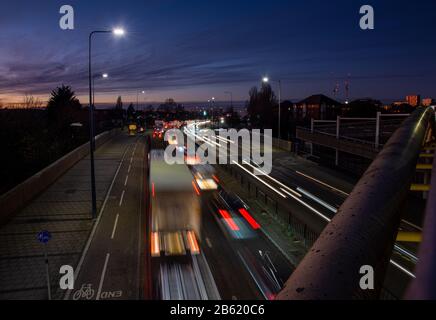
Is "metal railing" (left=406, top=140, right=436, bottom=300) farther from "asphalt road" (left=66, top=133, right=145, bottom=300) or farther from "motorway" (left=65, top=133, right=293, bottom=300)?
"asphalt road" (left=66, top=133, right=145, bottom=300)

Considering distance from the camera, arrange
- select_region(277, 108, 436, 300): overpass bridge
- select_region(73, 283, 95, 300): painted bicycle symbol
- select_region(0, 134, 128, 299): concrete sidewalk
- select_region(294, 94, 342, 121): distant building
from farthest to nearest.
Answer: select_region(294, 94, 342, 121): distant building → select_region(0, 134, 128, 299): concrete sidewalk → select_region(73, 283, 95, 300): painted bicycle symbol → select_region(277, 108, 436, 300): overpass bridge

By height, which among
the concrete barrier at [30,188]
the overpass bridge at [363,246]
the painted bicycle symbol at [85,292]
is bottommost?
the painted bicycle symbol at [85,292]

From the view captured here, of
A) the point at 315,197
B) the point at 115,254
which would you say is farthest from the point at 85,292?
the point at 315,197

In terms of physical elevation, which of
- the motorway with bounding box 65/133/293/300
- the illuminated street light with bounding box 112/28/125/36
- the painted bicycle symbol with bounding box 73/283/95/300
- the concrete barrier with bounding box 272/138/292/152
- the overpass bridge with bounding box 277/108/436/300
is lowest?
the painted bicycle symbol with bounding box 73/283/95/300

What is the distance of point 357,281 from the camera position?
1.80 meters

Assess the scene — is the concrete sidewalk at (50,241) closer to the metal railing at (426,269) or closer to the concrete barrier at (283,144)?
the metal railing at (426,269)

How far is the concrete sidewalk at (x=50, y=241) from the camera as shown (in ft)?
44.1

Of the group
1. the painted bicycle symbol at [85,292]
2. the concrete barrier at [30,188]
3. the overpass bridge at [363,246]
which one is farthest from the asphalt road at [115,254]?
the overpass bridge at [363,246]

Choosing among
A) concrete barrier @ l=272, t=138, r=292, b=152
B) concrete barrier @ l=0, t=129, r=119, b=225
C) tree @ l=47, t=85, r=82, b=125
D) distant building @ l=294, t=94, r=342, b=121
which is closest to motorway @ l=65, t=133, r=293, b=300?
concrete barrier @ l=0, t=129, r=119, b=225

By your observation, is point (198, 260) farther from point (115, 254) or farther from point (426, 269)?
point (426, 269)

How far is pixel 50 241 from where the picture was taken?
17.8 metres

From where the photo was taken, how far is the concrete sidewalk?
13453mm

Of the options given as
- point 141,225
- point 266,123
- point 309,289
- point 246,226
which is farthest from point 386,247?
point 266,123
